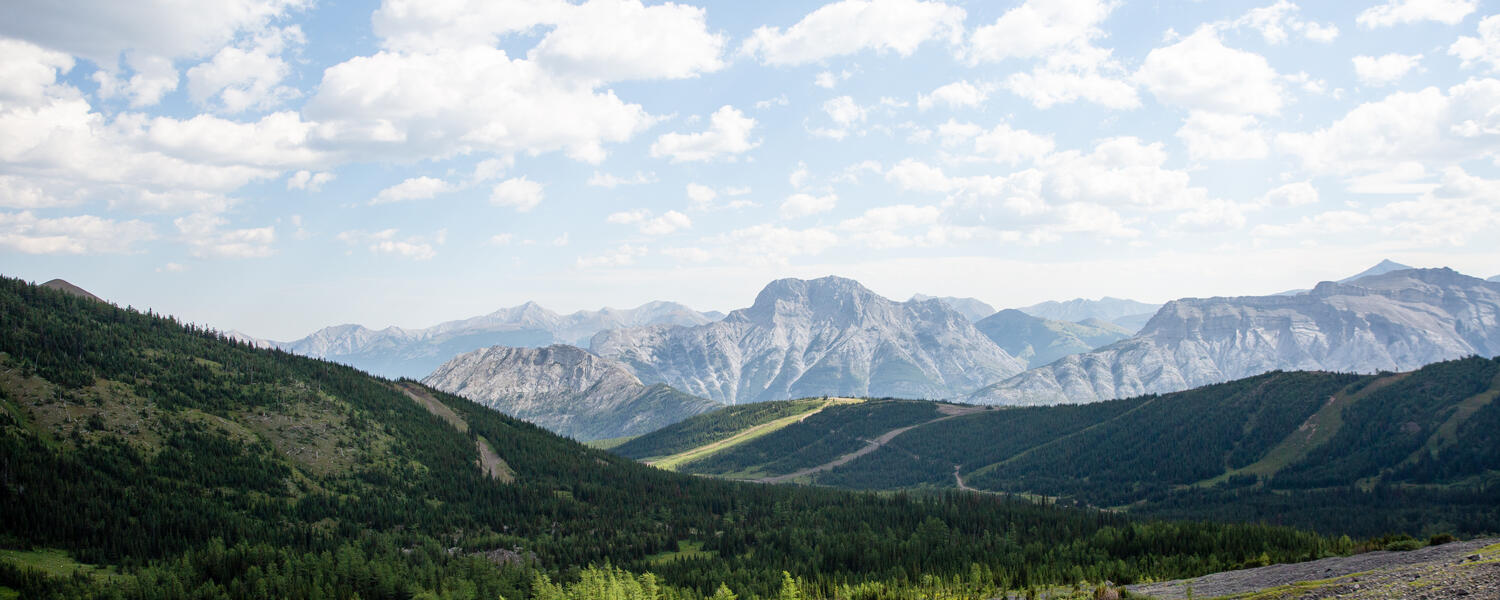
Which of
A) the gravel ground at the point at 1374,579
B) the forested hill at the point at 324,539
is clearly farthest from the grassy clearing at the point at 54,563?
the gravel ground at the point at 1374,579

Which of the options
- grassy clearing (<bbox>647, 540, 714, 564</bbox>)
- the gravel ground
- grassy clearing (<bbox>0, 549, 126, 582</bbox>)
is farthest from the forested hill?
the gravel ground

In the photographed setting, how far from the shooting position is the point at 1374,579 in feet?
252

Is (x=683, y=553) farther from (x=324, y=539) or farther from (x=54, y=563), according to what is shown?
(x=54, y=563)

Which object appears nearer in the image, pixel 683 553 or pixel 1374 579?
pixel 1374 579

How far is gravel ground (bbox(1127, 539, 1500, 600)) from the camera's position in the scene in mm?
68562

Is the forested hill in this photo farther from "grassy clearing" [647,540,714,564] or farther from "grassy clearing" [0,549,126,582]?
"grassy clearing" [647,540,714,564]

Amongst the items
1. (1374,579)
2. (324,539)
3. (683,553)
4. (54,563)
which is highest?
(1374,579)

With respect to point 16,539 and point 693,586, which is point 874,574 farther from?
point 16,539

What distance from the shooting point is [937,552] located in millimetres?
162500

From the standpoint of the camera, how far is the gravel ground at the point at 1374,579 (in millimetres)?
68562

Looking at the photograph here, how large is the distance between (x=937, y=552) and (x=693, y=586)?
50348mm

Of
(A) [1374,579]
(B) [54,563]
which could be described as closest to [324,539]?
(B) [54,563]

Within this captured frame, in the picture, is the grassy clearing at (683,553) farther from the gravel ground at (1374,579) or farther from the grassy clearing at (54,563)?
the gravel ground at (1374,579)

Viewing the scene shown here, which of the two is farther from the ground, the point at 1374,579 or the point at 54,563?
the point at 1374,579
